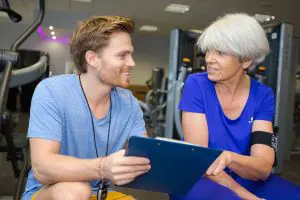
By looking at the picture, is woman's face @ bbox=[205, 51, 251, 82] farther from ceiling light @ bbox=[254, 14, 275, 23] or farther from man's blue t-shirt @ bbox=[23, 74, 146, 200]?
ceiling light @ bbox=[254, 14, 275, 23]

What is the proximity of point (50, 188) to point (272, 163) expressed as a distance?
3.27 ft

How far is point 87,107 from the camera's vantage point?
1.26 metres

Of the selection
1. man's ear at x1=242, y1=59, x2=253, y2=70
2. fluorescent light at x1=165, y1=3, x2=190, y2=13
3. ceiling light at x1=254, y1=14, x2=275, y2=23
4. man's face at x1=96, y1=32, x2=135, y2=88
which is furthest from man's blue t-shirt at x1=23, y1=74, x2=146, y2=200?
ceiling light at x1=254, y1=14, x2=275, y2=23

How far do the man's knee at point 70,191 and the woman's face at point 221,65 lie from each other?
826 millimetres

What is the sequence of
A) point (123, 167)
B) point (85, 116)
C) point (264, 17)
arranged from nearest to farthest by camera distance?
1. point (123, 167)
2. point (85, 116)
3. point (264, 17)

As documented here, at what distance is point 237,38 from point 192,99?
35 cm

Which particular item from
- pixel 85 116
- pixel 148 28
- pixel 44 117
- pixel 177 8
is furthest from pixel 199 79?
pixel 148 28

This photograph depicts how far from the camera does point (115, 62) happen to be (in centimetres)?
124

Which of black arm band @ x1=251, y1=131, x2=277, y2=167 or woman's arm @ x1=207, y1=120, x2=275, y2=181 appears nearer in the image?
woman's arm @ x1=207, y1=120, x2=275, y2=181

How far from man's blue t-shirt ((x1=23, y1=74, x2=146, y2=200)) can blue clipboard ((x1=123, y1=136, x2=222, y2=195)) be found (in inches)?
10.7

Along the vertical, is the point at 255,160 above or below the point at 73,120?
below

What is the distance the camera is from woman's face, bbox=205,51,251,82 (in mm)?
1557

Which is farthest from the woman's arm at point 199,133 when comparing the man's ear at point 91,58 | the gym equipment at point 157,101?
the gym equipment at point 157,101

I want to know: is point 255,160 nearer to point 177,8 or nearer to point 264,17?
point 177,8
